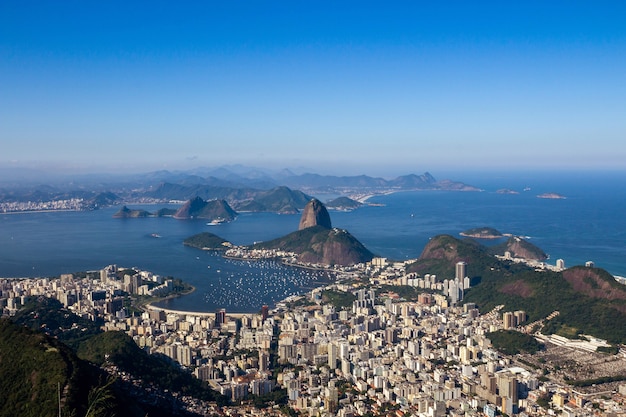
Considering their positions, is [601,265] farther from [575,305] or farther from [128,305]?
[128,305]

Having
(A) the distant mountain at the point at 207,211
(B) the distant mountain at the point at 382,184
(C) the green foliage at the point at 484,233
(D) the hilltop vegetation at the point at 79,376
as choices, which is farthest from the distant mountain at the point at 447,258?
(B) the distant mountain at the point at 382,184

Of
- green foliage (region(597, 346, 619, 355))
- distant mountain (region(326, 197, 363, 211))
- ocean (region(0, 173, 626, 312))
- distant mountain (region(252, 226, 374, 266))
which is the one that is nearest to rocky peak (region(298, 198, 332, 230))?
ocean (region(0, 173, 626, 312))

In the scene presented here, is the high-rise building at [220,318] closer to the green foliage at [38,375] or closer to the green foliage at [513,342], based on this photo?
the green foliage at [38,375]

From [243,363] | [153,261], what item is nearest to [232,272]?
[153,261]

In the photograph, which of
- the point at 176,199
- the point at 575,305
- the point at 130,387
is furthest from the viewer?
the point at 176,199

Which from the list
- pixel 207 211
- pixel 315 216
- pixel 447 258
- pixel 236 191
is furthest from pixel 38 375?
pixel 236 191

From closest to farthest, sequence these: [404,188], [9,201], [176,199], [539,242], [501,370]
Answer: [501,370]
[539,242]
[9,201]
[176,199]
[404,188]

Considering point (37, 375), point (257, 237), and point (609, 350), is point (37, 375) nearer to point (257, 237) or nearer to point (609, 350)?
point (609, 350)
